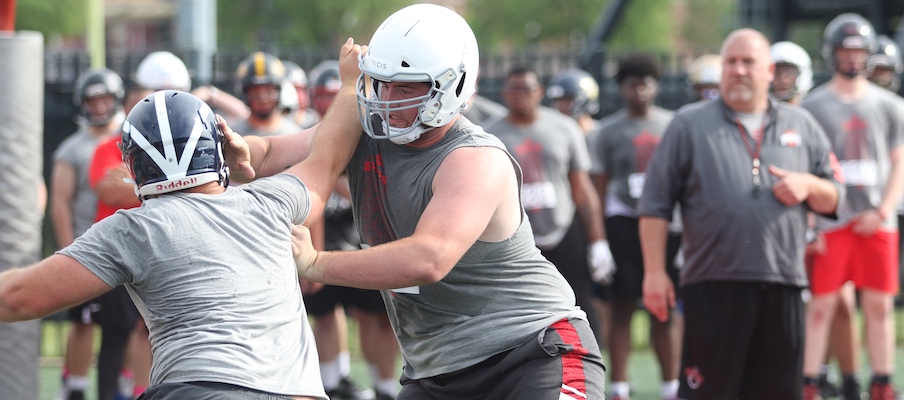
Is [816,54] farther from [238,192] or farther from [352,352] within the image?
[238,192]

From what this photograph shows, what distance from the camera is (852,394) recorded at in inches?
285

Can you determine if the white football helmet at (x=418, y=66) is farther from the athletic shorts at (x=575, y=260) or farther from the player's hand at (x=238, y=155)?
the athletic shorts at (x=575, y=260)

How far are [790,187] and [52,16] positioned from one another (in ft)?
139

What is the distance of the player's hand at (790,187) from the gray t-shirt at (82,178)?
4445mm

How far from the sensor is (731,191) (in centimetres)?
546

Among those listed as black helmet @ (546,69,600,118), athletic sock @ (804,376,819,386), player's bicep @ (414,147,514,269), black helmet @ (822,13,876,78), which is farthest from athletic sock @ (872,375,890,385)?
player's bicep @ (414,147,514,269)

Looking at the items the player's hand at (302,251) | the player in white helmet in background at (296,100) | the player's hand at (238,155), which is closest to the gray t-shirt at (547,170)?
the player in white helmet in background at (296,100)

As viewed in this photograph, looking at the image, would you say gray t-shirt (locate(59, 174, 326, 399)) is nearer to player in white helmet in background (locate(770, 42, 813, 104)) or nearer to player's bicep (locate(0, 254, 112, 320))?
player's bicep (locate(0, 254, 112, 320))

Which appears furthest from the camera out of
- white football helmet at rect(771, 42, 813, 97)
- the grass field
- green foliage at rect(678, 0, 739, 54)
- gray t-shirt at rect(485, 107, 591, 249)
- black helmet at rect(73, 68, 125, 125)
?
green foliage at rect(678, 0, 739, 54)

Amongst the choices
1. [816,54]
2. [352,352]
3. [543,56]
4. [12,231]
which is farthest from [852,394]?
[816,54]

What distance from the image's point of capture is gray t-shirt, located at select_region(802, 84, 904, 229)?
24.0 feet

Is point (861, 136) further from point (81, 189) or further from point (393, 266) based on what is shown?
point (81, 189)

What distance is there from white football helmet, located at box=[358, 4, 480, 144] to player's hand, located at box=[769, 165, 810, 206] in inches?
90.1

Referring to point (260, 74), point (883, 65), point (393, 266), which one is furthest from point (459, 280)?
point (883, 65)
